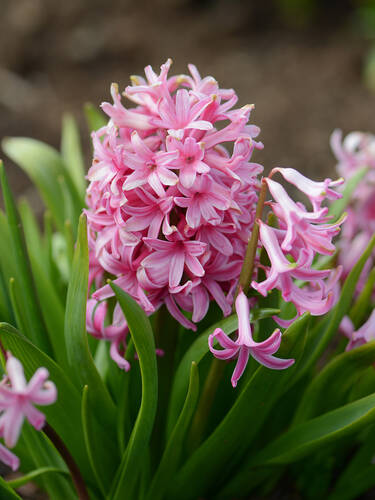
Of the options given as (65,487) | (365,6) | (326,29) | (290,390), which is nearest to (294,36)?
(326,29)

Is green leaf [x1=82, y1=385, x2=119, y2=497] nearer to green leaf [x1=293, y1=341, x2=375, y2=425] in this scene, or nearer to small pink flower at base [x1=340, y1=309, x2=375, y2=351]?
green leaf [x1=293, y1=341, x2=375, y2=425]

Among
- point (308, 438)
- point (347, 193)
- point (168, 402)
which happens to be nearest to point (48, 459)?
point (168, 402)

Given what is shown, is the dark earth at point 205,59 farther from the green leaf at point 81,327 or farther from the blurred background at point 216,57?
the green leaf at point 81,327

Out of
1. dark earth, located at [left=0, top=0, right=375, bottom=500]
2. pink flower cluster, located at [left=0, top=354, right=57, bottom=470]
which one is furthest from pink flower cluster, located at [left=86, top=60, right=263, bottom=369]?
dark earth, located at [left=0, top=0, right=375, bottom=500]

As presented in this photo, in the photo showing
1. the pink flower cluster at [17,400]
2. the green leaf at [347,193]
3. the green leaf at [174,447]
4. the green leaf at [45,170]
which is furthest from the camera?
the green leaf at [45,170]

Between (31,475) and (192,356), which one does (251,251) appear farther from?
(31,475)

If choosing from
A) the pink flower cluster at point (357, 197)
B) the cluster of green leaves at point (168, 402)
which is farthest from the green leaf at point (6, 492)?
the pink flower cluster at point (357, 197)
